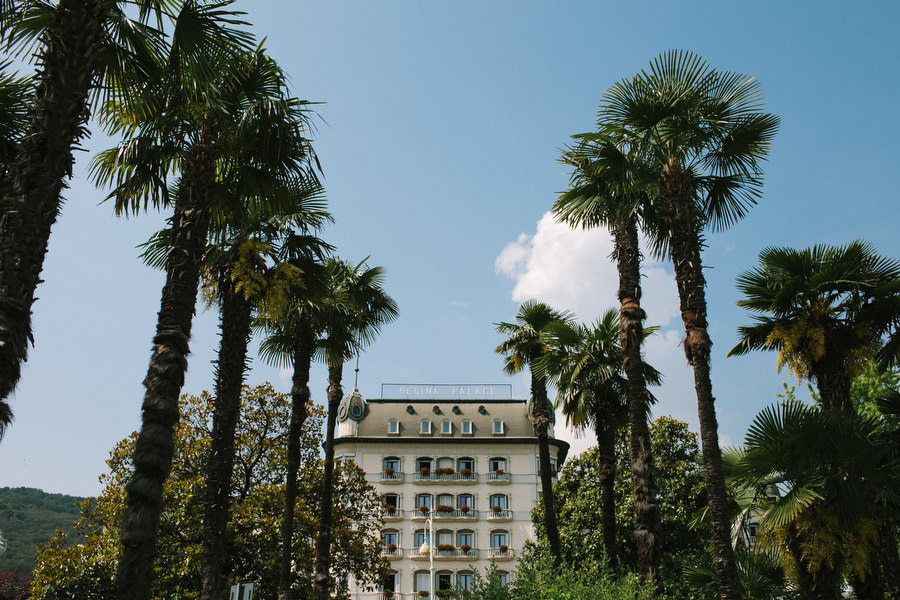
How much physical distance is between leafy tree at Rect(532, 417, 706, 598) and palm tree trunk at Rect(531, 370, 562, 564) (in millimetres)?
6793

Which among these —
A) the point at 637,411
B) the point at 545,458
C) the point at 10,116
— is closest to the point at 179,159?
the point at 10,116

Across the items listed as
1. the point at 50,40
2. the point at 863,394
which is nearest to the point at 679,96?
the point at 50,40

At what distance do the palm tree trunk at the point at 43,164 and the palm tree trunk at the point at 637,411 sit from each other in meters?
10.8

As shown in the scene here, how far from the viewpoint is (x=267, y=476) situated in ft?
81.0

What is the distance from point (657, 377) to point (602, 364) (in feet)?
6.03

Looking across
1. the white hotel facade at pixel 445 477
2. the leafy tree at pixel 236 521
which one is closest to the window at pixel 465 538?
the white hotel facade at pixel 445 477

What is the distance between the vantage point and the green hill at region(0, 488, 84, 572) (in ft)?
276

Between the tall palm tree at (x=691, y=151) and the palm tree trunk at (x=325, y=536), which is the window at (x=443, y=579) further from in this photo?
the tall palm tree at (x=691, y=151)

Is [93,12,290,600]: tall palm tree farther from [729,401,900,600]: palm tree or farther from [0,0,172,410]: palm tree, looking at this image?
[729,401,900,600]: palm tree

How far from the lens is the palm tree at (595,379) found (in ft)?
66.3

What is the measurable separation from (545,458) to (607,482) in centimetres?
359

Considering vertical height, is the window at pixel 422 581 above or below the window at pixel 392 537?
below

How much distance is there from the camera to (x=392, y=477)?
190 ft

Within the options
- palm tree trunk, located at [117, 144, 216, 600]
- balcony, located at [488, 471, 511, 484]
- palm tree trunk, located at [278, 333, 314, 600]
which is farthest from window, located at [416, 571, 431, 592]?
palm tree trunk, located at [117, 144, 216, 600]
